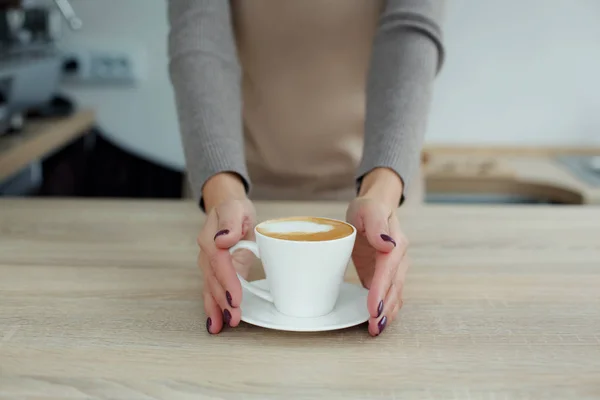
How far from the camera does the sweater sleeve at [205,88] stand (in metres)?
0.82

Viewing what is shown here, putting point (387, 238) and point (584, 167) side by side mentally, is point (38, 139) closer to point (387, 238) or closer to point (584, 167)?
point (387, 238)

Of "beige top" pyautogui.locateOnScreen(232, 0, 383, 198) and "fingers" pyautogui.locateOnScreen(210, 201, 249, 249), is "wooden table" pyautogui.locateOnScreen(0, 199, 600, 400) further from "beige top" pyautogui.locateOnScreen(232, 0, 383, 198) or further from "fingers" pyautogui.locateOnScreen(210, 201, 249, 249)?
"beige top" pyautogui.locateOnScreen(232, 0, 383, 198)

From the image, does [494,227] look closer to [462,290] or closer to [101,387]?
[462,290]

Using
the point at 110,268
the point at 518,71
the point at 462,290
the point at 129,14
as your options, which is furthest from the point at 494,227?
the point at 129,14

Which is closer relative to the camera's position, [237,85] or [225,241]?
[225,241]

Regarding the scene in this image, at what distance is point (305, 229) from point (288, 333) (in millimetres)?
94

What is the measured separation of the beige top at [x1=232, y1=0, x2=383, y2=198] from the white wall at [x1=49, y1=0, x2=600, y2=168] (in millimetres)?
1126

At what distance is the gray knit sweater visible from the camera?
817 millimetres

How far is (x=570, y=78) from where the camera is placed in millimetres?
2305

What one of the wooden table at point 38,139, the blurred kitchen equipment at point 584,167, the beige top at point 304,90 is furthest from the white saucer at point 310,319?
the blurred kitchen equipment at point 584,167

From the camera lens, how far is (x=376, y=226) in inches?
25.6

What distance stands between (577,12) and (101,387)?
2.15 meters

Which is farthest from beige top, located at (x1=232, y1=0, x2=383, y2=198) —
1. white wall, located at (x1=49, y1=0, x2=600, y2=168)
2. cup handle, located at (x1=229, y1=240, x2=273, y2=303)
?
white wall, located at (x1=49, y1=0, x2=600, y2=168)

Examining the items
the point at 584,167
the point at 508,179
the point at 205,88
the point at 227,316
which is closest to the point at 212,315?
the point at 227,316
